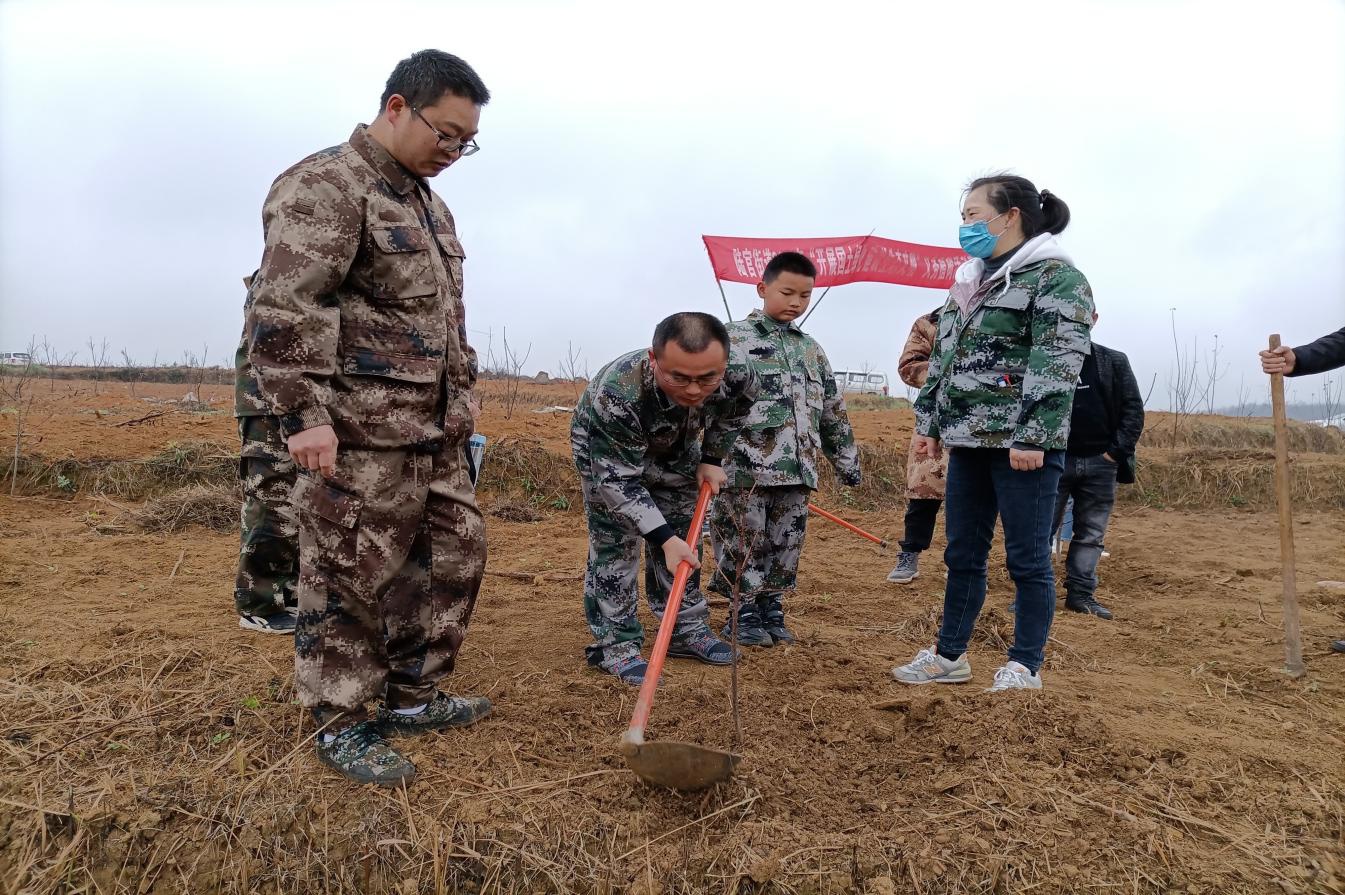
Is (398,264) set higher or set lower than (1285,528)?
higher

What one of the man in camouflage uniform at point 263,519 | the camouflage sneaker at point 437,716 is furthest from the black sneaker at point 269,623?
the camouflage sneaker at point 437,716

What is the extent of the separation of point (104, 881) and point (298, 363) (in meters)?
1.40

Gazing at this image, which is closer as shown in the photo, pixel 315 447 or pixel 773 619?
pixel 315 447

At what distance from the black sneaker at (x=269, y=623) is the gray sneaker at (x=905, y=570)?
340 cm

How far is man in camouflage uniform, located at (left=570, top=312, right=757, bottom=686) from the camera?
8.45 ft

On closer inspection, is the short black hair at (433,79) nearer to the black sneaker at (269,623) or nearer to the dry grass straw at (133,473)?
the black sneaker at (269,623)

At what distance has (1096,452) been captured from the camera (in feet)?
14.4

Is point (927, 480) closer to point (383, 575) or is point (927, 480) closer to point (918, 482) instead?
point (918, 482)

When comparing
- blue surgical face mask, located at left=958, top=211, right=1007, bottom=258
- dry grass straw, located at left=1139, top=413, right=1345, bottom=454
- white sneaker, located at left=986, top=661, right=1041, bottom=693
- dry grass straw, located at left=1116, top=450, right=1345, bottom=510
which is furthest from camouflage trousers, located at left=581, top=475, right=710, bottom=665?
dry grass straw, located at left=1139, top=413, right=1345, bottom=454

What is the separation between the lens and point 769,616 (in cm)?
364

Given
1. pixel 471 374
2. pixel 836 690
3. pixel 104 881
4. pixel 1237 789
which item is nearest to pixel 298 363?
pixel 471 374

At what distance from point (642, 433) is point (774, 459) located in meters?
0.82

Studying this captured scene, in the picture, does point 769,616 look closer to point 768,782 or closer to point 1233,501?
point 768,782

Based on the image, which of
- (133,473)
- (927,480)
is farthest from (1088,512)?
(133,473)
